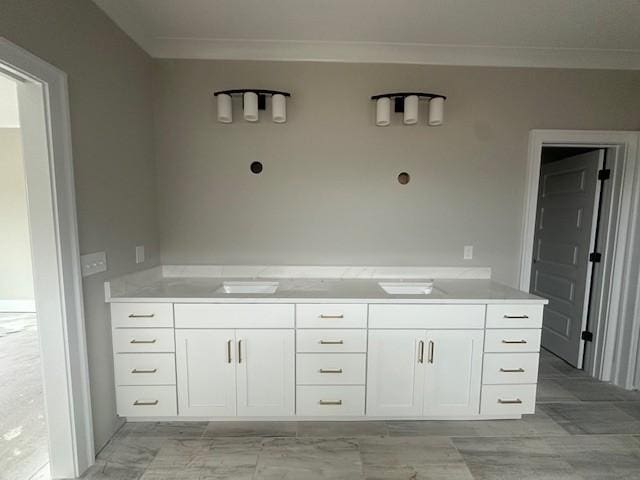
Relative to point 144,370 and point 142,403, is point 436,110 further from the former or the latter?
point 142,403

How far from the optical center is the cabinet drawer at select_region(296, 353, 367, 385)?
6.20ft

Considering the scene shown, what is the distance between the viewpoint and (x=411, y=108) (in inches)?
85.7

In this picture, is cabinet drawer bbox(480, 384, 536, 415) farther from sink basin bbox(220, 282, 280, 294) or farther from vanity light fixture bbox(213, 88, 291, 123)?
vanity light fixture bbox(213, 88, 291, 123)

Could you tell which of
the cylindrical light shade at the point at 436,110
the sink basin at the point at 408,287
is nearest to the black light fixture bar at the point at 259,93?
the cylindrical light shade at the point at 436,110

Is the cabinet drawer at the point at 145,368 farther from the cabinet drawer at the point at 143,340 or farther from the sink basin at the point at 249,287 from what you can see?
the sink basin at the point at 249,287

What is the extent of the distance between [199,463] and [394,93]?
9.06 feet

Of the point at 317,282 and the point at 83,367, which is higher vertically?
the point at 317,282

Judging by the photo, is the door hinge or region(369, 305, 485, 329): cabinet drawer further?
the door hinge

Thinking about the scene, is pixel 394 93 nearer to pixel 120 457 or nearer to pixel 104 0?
pixel 104 0

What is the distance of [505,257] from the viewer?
2.46m

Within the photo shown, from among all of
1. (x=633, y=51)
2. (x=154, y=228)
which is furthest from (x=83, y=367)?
(x=633, y=51)

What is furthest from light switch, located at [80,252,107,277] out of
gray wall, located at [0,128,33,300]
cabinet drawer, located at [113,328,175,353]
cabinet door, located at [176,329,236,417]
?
gray wall, located at [0,128,33,300]

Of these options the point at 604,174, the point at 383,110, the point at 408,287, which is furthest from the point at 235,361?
the point at 604,174

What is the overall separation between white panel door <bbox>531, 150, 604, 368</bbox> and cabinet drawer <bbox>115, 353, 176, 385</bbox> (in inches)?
135
